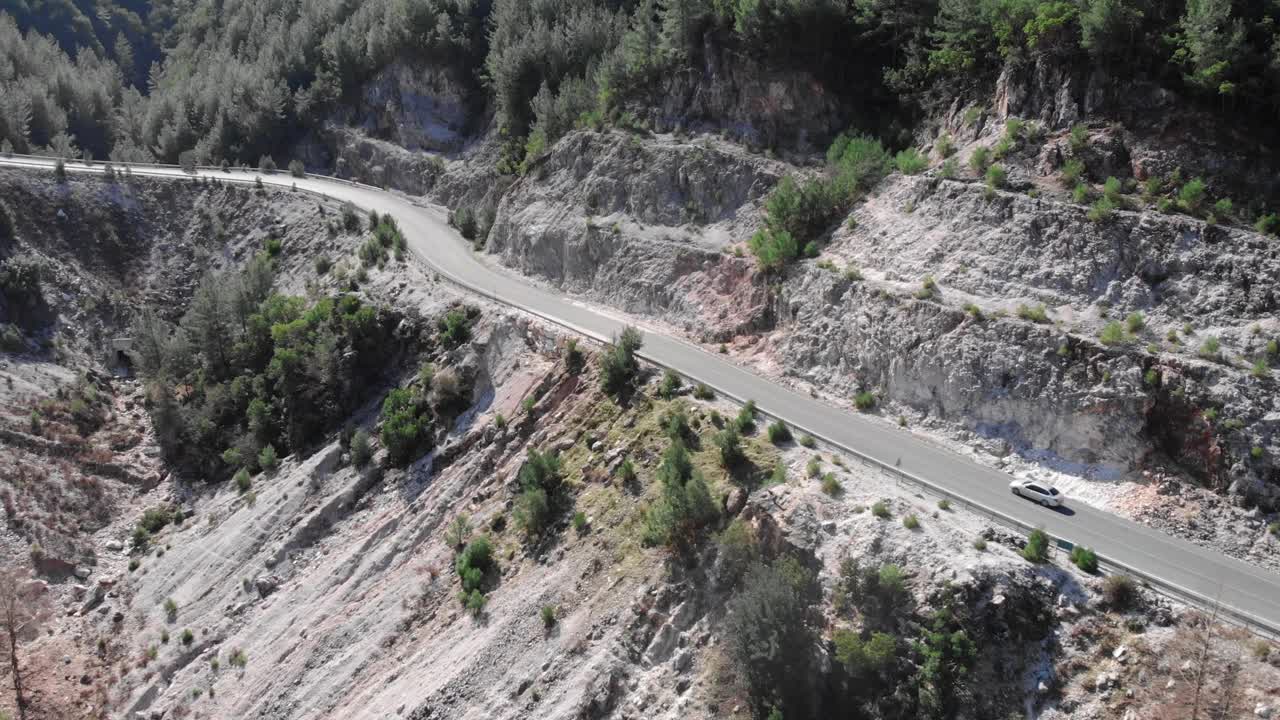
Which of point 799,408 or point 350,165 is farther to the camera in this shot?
point 350,165

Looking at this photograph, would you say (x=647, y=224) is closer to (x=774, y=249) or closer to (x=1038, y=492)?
(x=774, y=249)

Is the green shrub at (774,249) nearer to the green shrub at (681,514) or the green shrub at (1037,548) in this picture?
the green shrub at (681,514)

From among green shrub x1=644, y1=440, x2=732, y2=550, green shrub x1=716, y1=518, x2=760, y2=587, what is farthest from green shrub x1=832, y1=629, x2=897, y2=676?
green shrub x1=644, y1=440, x2=732, y2=550

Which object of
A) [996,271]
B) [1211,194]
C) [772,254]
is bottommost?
[772,254]

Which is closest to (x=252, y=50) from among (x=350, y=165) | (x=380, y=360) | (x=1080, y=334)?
(x=350, y=165)

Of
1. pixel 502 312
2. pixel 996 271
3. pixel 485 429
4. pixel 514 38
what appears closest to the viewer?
pixel 996 271

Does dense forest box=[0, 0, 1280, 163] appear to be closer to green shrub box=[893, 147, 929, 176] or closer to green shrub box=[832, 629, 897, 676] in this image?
green shrub box=[893, 147, 929, 176]

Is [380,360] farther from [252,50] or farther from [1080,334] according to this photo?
[252,50]

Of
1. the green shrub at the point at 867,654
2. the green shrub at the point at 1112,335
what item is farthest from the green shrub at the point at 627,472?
the green shrub at the point at 1112,335
